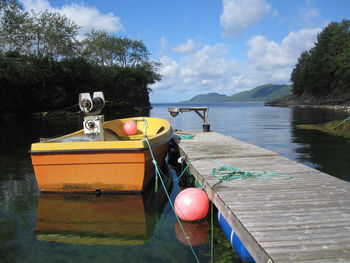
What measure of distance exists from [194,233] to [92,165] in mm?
2554

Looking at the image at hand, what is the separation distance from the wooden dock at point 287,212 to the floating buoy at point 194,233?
61 centimetres

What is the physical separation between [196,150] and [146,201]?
2566mm

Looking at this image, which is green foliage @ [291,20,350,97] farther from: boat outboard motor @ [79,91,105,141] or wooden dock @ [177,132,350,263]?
boat outboard motor @ [79,91,105,141]

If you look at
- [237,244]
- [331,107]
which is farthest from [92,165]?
[331,107]

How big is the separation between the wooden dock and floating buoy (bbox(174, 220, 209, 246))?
2.01 feet

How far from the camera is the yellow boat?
556 centimetres

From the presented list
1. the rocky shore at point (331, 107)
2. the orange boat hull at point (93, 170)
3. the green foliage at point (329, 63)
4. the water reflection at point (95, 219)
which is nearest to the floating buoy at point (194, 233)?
the water reflection at point (95, 219)

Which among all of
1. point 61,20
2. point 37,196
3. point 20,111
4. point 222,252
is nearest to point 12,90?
point 20,111

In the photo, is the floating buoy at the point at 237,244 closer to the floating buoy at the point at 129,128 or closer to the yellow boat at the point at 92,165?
the yellow boat at the point at 92,165

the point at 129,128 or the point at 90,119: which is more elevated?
the point at 90,119

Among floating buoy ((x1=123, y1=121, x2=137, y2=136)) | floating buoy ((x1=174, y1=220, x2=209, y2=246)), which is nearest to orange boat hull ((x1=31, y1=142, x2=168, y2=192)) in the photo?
floating buoy ((x1=174, y1=220, x2=209, y2=246))

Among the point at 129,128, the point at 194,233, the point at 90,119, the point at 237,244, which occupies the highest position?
the point at 90,119

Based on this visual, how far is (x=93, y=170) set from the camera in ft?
18.8

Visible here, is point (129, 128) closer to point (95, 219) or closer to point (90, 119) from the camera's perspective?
point (90, 119)
